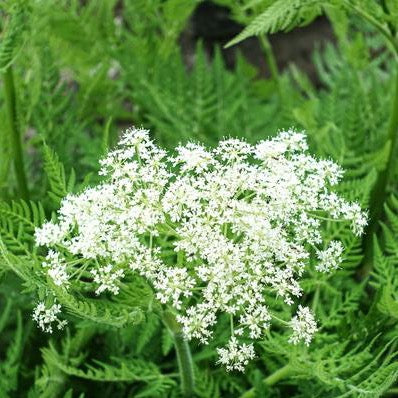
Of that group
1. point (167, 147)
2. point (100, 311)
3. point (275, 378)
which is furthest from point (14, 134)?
point (275, 378)

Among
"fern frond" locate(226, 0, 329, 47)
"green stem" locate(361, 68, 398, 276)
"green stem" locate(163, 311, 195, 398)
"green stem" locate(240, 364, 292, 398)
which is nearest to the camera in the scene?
"green stem" locate(163, 311, 195, 398)

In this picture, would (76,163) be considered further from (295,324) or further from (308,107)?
(295,324)

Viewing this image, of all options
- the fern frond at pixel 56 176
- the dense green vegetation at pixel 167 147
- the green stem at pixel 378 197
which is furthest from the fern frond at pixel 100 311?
the green stem at pixel 378 197

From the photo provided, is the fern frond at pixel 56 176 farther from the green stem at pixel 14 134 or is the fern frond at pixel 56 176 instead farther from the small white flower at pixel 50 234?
the green stem at pixel 14 134

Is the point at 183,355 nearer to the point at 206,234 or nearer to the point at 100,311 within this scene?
the point at 100,311

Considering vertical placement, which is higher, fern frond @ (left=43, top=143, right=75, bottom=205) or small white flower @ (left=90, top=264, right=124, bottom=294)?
fern frond @ (left=43, top=143, right=75, bottom=205)

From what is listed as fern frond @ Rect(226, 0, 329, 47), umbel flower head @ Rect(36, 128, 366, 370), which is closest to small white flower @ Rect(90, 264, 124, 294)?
umbel flower head @ Rect(36, 128, 366, 370)

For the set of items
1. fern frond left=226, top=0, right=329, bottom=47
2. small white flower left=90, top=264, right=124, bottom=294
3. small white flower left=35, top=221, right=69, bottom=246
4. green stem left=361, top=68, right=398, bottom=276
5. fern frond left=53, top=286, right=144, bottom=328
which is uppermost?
fern frond left=226, top=0, right=329, bottom=47

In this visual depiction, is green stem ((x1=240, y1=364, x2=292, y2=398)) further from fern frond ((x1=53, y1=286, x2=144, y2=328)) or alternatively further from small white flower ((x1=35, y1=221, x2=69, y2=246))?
small white flower ((x1=35, y1=221, x2=69, y2=246))
